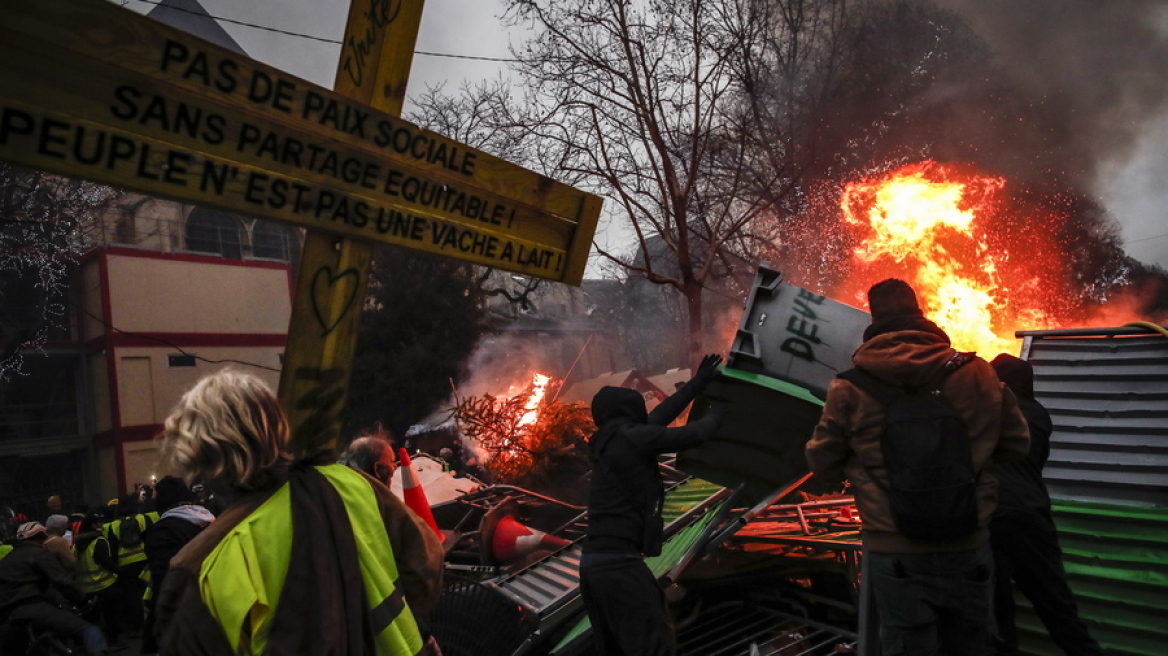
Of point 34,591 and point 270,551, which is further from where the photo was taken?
point 34,591

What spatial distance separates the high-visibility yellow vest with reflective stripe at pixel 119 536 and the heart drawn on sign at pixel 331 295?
7966 millimetres

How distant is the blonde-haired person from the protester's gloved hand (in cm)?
241

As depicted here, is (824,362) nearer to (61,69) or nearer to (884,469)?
(884,469)

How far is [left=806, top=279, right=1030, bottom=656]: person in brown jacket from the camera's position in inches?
109

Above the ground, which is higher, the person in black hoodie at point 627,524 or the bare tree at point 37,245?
the person in black hoodie at point 627,524

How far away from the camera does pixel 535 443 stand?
1014cm

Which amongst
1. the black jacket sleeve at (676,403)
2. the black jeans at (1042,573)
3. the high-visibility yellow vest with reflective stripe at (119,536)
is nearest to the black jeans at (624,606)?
the black jacket sleeve at (676,403)

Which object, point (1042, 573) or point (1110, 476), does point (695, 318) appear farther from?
point (1042, 573)

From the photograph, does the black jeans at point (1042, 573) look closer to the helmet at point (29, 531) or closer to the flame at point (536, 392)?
the helmet at point (29, 531)

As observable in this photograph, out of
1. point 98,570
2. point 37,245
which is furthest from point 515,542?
point 37,245

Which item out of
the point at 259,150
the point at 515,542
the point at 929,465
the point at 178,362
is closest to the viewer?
the point at 259,150

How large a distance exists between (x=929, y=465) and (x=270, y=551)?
2.28 meters

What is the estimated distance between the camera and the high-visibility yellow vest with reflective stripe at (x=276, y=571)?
165cm

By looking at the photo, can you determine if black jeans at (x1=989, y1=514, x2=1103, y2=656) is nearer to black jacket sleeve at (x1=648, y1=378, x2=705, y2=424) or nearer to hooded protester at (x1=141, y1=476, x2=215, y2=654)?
black jacket sleeve at (x1=648, y1=378, x2=705, y2=424)
